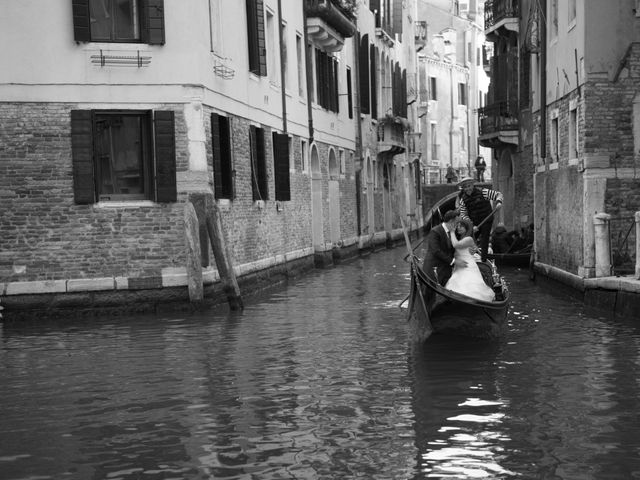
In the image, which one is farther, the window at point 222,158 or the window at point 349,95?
the window at point 349,95

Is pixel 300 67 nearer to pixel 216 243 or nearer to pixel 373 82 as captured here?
pixel 216 243

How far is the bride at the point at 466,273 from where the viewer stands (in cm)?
1284

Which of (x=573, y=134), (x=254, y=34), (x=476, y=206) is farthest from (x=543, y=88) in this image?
(x=476, y=206)

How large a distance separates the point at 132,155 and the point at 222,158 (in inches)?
87.3

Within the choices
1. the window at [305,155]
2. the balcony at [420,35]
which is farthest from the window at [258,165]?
the balcony at [420,35]

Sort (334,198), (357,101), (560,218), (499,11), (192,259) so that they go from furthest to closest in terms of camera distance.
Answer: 1. (357,101)
2. (334,198)
3. (499,11)
4. (560,218)
5. (192,259)

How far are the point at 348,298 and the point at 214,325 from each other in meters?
4.24

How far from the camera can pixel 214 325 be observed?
15.0 metres

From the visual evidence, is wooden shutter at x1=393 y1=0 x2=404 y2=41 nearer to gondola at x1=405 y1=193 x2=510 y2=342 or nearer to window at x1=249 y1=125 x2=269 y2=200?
window at x1=249 y1=125 x2=269 y2=200

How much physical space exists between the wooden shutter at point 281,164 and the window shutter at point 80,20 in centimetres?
668

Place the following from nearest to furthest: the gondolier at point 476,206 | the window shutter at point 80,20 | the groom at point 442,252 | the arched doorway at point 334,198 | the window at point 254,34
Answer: the groom at point 442,252 < the gondolier at point 476,206 < the window shutter at point 80,20 < the window at point 254,34 < the arched doorway at point 334,198

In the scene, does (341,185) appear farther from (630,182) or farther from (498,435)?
(498,435)

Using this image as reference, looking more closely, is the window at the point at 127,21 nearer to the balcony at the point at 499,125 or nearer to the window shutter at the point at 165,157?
the window shutter at the point at 165,157

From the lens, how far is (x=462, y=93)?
201 ft
